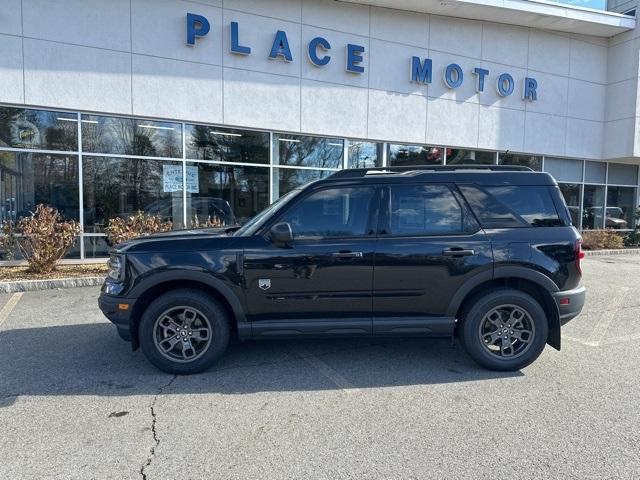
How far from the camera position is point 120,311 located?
421 cm

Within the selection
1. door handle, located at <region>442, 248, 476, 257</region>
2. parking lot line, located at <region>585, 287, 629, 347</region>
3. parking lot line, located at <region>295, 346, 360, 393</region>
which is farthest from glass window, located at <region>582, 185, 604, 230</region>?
parking lot line, located at <region>295, 346, 360, 393</region>

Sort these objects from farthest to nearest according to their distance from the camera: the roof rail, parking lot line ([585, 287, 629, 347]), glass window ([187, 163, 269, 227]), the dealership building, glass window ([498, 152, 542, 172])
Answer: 1. glass window ([498, 152, 542, 172])
2. glass window ([187, 163, 269, 227])
3. the dealership building
4. parking lot line ([585, 287, 629, 347])
5. the roof rail

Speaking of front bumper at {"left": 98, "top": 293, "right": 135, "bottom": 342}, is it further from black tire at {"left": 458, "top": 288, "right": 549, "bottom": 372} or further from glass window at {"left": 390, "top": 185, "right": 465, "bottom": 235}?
black tire at {"left": 458, "top": 288, "right": 549, "bottom": 372}

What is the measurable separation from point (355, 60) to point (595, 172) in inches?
429

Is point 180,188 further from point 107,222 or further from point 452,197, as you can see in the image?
point 452,197

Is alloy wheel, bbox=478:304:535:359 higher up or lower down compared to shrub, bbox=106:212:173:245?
lower down

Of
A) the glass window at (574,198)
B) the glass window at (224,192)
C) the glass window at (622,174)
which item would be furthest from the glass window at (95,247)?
the glass window at (622,174)

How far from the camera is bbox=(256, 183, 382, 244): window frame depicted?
4285 mm

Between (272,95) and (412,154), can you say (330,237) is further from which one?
(412,154)

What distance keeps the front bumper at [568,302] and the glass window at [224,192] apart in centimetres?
812

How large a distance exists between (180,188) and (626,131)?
602 inches

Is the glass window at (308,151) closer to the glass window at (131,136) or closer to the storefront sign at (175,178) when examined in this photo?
the storefront sign at (175,178)

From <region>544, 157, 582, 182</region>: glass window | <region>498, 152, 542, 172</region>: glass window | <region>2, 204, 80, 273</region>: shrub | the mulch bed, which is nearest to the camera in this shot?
the mulch bed

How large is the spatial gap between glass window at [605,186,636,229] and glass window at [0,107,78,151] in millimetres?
18368
